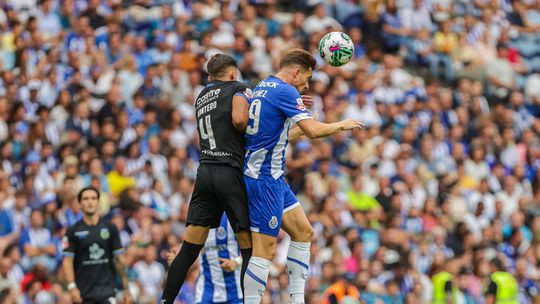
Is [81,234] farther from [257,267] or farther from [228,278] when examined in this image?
[257,267]

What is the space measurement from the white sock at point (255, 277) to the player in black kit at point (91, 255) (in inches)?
114

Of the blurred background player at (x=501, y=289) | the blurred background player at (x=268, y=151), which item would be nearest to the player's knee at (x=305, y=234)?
the blurred background player at (x=268, y=151)

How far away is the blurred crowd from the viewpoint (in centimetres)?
1878

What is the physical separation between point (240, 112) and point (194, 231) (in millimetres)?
1267

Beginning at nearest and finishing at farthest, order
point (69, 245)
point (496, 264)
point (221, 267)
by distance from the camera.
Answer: point (221, 267)
point (69, 245)
point (496, 264)

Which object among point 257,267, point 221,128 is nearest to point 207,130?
point 221,128

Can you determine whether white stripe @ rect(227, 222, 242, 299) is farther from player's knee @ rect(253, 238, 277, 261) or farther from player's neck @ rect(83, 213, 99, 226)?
player's knee @ rect(253, 238, 277, 261)

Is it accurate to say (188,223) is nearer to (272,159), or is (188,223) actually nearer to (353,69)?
(272,159)

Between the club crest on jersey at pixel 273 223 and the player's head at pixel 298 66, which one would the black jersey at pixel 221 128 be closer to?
the player's head at pixel 298 66

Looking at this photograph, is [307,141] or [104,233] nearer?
[104,233]

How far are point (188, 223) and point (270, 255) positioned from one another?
0.87 metres

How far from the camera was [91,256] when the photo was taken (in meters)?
14.4

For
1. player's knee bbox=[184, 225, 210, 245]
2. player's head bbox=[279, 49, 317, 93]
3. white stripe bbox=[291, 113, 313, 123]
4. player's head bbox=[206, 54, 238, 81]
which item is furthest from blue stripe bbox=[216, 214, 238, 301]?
white stripe bbox=[291, 113, 313, 123]

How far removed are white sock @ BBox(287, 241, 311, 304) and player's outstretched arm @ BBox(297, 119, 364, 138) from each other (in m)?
1.27
